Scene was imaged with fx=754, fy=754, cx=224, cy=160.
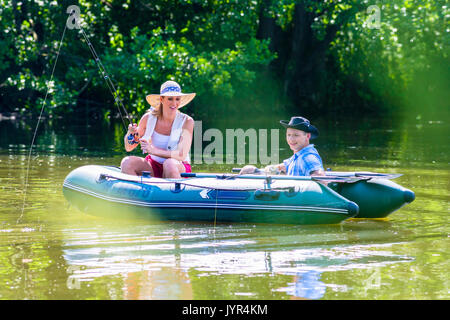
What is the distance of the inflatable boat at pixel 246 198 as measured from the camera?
6340mm

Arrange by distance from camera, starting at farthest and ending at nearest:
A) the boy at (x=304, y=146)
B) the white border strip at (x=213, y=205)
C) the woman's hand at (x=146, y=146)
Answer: the woman's hand at (x=146, y=146) < the boy at (x=304, y=146) < the white border strip at (x=213, y=205)

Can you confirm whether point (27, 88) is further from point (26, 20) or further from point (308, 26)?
point (308, 26)

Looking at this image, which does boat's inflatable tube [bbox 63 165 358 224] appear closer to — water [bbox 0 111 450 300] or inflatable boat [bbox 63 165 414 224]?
inflatable boat [bbox 63 165 414 224]

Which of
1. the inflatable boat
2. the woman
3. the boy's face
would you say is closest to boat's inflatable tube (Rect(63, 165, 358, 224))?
the inflatable boat

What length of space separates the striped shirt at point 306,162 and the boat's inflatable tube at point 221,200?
0.20 meters

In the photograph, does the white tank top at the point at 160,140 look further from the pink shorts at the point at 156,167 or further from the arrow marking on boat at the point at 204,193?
the arrow marking on boat at the point at 204,193

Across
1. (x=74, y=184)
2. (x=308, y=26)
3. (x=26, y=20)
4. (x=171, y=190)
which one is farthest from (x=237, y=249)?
(x=308, y=26)

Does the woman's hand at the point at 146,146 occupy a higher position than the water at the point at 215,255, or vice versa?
the woman's hand at the point at 146,146

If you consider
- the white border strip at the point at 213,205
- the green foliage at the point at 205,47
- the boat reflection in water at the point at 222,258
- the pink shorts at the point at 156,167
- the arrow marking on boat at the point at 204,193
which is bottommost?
the boat reflection in water at the point at 222,258

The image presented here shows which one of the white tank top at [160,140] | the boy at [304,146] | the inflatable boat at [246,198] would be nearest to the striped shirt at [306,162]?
the boy at [304,146]

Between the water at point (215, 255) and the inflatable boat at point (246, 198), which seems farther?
the inflatable boat at point (246, 198)

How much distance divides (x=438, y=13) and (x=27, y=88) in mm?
10527

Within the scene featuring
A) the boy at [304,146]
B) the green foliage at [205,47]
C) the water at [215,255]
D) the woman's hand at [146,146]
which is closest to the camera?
the water at [215,255]

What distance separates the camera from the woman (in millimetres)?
6898
